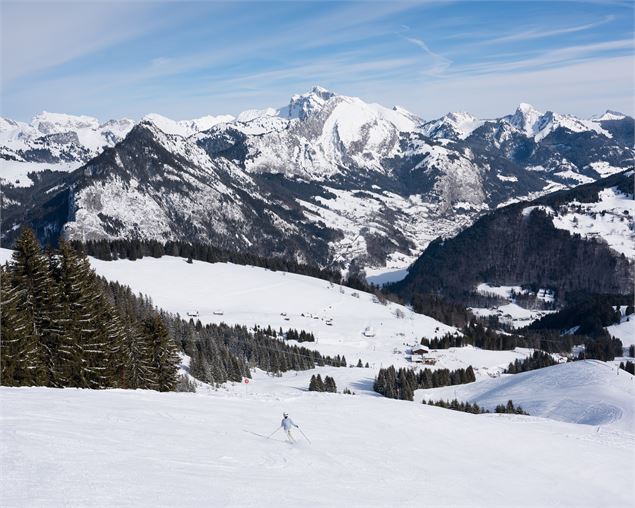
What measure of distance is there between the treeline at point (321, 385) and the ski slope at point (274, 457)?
4674 centimetres

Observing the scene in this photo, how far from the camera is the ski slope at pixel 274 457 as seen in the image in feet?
60.3

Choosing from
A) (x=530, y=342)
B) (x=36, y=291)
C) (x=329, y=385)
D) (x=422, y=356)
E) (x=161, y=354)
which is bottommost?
(x=329, y=385)

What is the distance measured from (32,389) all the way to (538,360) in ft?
418

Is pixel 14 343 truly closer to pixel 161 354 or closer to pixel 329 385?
pixel 161 354

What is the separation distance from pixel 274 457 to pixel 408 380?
255ft

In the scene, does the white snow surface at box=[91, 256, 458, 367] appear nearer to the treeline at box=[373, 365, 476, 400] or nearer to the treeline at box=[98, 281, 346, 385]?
the treeline at box=[98, 281, 346, 385]

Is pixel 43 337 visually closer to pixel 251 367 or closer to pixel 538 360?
pixel 251 367

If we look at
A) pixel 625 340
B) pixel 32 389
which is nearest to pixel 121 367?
pixel 32 389

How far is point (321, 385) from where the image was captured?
8956cm

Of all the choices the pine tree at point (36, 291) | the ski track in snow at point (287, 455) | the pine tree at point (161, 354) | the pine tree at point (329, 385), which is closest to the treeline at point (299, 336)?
the pine tree at point (329, 385)

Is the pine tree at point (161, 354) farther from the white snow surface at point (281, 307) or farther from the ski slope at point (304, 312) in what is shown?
the white snow surface at point (281, 307)

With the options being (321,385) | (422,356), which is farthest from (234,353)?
(422,356)

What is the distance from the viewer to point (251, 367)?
113 m

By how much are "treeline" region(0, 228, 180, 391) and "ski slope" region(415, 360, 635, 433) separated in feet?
171
